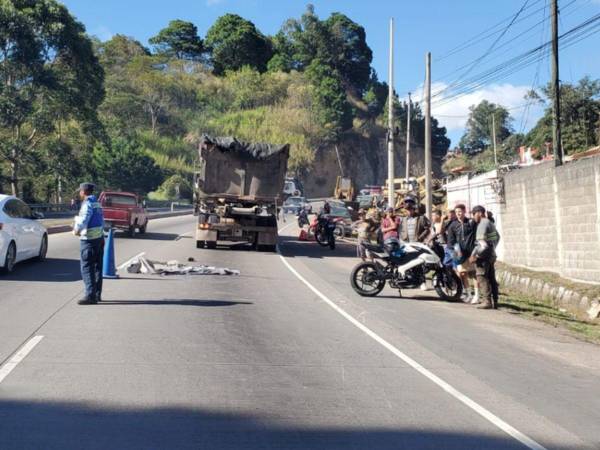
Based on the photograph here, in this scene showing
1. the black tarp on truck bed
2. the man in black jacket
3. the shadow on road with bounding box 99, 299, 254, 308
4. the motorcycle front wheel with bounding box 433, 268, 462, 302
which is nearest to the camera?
the shadow on road with bounding box 99, 299, 254, 308

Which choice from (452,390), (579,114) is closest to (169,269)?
(452,390)

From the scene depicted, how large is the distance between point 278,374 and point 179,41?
108871 mm

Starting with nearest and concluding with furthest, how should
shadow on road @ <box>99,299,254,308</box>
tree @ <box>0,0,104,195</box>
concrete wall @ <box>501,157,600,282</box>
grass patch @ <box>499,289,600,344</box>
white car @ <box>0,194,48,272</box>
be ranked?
1. shadow on road @ <box>99,299,254,308</box>
2. grass patch @ <box>499,289,600,344</box>
3. white car @ <box>0,194,48,272</box>
4. concrete wall @ <box>501,157,600,282</box>
5. tree @ <box>0,0,104,195</box>

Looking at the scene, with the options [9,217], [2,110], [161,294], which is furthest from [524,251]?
[2,110]

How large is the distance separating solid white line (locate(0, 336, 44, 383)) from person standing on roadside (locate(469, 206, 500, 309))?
795 cm

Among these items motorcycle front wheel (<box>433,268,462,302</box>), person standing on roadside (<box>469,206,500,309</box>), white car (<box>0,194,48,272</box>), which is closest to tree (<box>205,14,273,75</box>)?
white car (<box>0,194,48,272</box>)

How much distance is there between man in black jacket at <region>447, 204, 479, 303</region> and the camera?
48.3ft

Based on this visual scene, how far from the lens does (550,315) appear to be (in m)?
15.0

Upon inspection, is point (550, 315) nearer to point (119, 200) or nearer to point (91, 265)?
point (91, 265)

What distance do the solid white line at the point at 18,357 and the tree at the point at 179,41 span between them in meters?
106

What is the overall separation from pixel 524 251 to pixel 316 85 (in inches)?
3231

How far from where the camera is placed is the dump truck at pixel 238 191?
2464 cm

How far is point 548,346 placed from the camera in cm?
1073

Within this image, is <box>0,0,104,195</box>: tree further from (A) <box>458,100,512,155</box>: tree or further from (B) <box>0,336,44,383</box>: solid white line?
(A) <box>458,100,512,155</box>: tree
